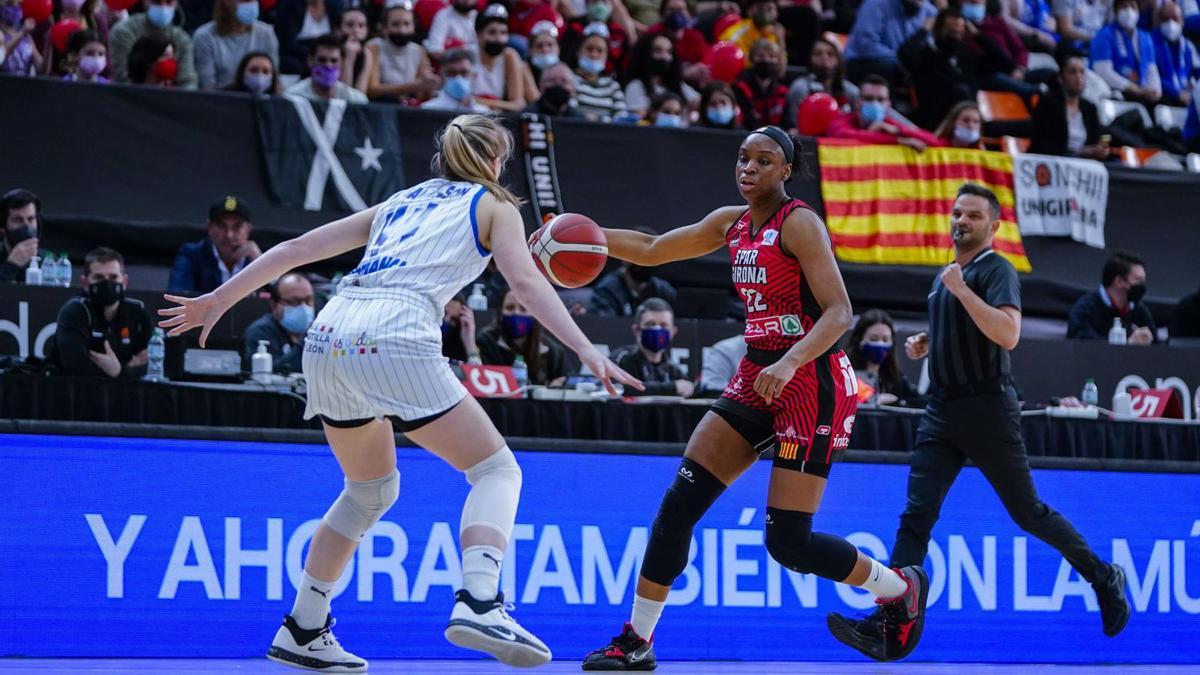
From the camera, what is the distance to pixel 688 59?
15.4 m

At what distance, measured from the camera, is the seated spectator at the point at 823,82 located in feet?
46.8

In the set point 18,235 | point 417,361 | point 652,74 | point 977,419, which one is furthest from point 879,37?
point 417,361

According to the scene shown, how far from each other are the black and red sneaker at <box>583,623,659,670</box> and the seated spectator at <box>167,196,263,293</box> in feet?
17.4

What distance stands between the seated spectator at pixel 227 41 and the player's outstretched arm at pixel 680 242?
701 centimetres

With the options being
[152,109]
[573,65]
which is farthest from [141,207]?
[573,65]

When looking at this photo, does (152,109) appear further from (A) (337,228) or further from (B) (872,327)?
(A) (337,228)

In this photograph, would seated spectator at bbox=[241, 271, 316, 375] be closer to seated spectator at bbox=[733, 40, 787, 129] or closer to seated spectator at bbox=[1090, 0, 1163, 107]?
seated spectator at bbox=[733, 40, 787, 129]

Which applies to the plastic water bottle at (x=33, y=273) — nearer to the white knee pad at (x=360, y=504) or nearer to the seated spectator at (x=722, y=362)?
the seated spectator at (x=722, y=362)

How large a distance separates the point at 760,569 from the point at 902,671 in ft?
3.73

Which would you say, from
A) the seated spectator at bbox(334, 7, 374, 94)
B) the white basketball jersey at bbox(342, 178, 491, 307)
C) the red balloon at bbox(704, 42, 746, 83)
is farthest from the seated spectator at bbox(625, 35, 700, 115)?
the white basketball jersey at bbox(342, 178, 491, 307)

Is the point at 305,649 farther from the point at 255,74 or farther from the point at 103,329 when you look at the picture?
the point at 255,74

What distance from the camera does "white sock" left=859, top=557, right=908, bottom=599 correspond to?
5.95 metres

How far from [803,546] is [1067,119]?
1080 centimetres

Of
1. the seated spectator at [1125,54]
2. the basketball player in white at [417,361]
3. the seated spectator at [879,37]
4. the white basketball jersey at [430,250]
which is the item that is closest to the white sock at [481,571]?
the basketball player in white at [417,361]
